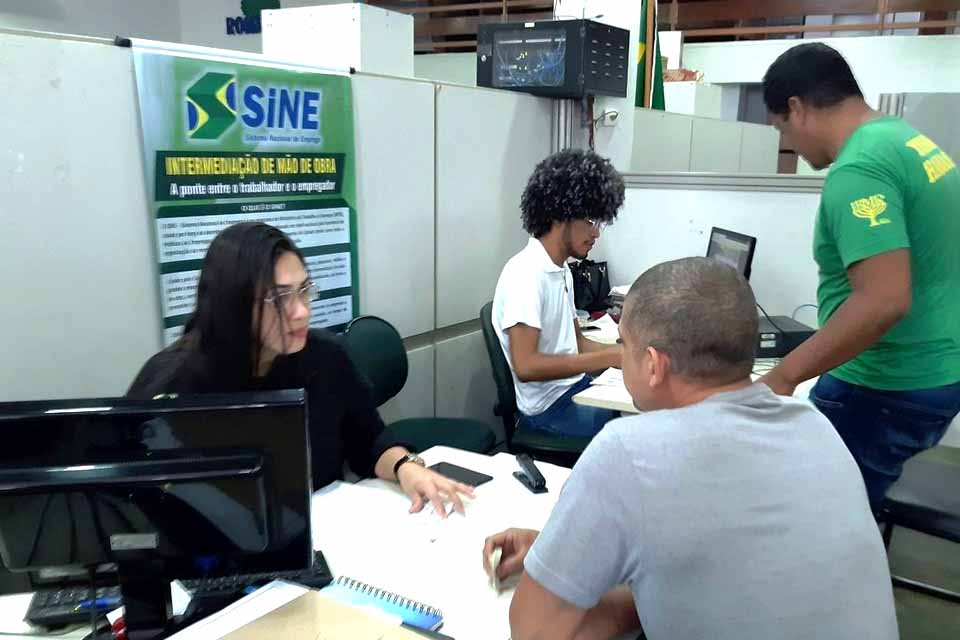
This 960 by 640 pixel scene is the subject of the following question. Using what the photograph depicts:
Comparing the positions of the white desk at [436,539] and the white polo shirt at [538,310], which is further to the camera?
the white polo shirt at [538,310]

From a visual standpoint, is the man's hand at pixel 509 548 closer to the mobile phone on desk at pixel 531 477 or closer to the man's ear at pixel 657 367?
the mobile phone on desk at pixel 531 477

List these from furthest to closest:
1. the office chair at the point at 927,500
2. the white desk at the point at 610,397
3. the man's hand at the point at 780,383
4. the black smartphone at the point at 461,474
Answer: the white desk at the point at 610,397 → the office chair at the point at 927,500 → the man's hand at the point at 780,383 → the black smartphone at the point at 461,474

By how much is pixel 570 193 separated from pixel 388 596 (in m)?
1.65

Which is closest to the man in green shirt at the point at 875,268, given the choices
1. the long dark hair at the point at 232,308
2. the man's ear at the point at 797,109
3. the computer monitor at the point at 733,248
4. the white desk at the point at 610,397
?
the man's ear at the point at 797,109

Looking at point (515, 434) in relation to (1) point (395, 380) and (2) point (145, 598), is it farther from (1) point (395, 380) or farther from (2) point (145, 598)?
(2) point (145, 598)

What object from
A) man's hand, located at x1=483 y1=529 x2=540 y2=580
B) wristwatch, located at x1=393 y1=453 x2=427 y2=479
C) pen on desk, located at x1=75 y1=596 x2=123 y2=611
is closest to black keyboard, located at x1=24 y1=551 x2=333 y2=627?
pen on desk, located at x1=75 y1=596 x2=123 y2=611

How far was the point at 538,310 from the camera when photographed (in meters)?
2.28

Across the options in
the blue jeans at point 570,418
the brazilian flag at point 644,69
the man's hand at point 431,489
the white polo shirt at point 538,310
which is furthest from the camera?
the brazilian flag at point 644,69

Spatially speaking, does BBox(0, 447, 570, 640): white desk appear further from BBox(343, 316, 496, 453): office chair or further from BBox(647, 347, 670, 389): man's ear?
BBox(343, 316, 496, 453): office chair

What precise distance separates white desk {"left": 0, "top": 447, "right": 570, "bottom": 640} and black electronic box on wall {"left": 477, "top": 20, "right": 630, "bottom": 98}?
206 centimetres

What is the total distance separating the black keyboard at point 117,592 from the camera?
3.39 feet

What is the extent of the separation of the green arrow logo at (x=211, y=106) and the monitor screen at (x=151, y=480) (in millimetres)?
1132

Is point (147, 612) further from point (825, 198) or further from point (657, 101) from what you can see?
point (657, 101)

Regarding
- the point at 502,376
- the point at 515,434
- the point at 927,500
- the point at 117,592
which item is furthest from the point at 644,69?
the point at 117,592
